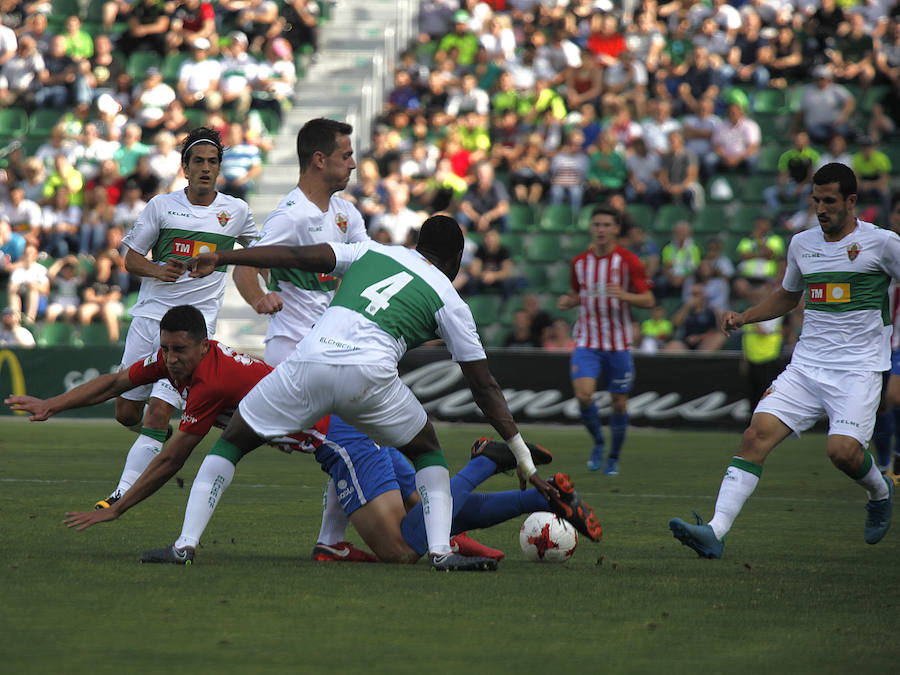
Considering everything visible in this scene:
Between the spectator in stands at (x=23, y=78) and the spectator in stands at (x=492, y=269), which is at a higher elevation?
the spectator in stands at (x=23, y=78)

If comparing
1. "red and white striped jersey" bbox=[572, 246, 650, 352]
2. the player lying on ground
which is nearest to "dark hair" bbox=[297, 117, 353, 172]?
the player lying on ground

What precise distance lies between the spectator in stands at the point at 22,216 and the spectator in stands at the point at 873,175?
12946 millimetres

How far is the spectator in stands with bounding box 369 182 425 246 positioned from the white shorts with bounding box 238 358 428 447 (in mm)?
14022

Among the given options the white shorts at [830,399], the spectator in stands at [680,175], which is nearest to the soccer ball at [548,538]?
the white shorts at [830,399]

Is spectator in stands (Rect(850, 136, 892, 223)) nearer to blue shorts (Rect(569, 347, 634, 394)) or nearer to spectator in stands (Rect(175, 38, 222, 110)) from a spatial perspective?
blue shorts (Rect(569, 347, 634, 394))

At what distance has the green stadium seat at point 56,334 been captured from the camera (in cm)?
2039

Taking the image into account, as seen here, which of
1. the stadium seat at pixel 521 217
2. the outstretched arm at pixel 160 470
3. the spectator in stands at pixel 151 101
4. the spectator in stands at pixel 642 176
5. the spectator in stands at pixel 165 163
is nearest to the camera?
the outstretched arm at pixel 160 470

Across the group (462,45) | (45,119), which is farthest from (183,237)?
(45,119)

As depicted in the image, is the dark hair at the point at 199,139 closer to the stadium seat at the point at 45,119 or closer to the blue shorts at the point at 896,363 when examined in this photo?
the blue shorts at the point at 896,363

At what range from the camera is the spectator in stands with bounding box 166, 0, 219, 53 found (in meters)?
25.1

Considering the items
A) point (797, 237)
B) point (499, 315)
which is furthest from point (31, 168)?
point (797, 237)

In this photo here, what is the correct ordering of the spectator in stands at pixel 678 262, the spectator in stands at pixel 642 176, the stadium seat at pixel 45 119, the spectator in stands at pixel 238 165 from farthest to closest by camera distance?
the stadium seat at pixel 45 119 → the spectator in stands at pixel 238 165 → the spectator in stands at pixel 642 176 → the spectator in stands at pixel 678 262

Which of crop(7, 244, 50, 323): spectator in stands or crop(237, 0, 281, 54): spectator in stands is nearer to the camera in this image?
crop(7, 244, 50, 323): spectator in stands

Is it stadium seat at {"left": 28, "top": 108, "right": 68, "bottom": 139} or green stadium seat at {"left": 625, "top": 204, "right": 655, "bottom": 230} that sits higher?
stadium seat at {"left": 28, "top": 108, "right": 68, "bottom": 139}
